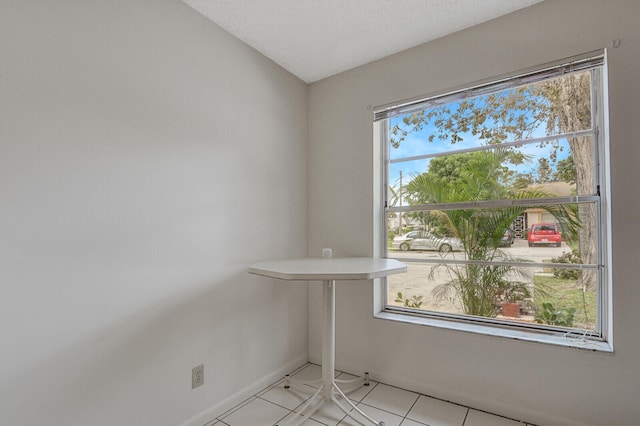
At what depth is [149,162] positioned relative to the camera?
1.57 meters

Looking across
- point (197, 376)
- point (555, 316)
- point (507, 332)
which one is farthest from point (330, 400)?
point (555, 316)

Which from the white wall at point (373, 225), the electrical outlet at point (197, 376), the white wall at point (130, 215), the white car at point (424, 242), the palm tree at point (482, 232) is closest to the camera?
the white wall at point (130, 215)

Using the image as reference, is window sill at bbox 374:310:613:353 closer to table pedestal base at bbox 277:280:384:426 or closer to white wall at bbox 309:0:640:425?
white wall at bbox 309:0:640:425

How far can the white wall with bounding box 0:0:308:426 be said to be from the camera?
3.86ft

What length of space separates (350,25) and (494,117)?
1130 mm

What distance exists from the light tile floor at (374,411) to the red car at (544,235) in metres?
1.05

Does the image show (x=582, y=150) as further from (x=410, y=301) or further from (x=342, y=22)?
(x=342, y=22)

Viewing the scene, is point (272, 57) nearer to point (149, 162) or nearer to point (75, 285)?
point (149, 162)

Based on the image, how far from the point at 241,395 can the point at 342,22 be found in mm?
2477

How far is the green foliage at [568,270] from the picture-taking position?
1770 mm

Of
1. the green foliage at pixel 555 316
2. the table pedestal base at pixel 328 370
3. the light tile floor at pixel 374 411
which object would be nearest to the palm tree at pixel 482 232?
the green foliage at pixel 555 316

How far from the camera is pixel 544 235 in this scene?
1859 millimetres

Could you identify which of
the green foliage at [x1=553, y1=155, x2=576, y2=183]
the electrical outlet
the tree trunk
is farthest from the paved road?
the electrical outlet

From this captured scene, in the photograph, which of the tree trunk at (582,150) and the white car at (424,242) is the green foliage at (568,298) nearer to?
the tree trunk at (582,150)
